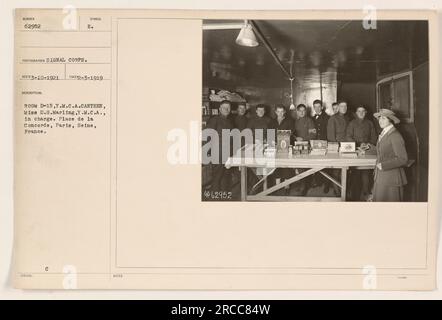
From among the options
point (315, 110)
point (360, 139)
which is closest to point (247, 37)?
point (315, 110)

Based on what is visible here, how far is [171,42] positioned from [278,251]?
0.49 metres

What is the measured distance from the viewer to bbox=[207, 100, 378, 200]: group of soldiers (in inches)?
33.3

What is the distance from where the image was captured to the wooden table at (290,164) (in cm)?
85

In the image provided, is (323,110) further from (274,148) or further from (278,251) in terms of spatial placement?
(278,251)

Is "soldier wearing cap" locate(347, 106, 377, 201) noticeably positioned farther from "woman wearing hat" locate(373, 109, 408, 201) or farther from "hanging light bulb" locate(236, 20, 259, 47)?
"hanging light bulb" locate(236, 20, 259, 47)

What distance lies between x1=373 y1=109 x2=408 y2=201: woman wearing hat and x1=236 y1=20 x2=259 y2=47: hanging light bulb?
30 centimetres

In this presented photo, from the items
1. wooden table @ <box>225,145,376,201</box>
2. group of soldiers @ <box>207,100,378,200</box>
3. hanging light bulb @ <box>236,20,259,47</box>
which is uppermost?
hanging light bulb @ <box>236,20,259,47</box>

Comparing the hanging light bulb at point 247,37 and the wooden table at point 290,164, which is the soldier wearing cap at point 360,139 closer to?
the wooden table at point 290,164

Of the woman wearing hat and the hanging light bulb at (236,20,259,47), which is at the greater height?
the hanging light bulb at (236,20,259,47)

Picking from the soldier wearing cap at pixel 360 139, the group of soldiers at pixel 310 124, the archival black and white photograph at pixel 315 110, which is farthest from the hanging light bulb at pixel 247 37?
the soldier wearing cap at pixel 360 139

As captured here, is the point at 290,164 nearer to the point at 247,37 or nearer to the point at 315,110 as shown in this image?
the point at 315,110

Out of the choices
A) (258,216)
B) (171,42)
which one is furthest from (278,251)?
(171,42)

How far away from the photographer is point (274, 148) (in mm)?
857

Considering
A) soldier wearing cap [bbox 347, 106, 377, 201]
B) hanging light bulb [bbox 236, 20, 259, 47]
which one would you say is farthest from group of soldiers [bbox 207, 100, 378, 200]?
hanging light bulb [bbox 236, 20, 259, 47]
